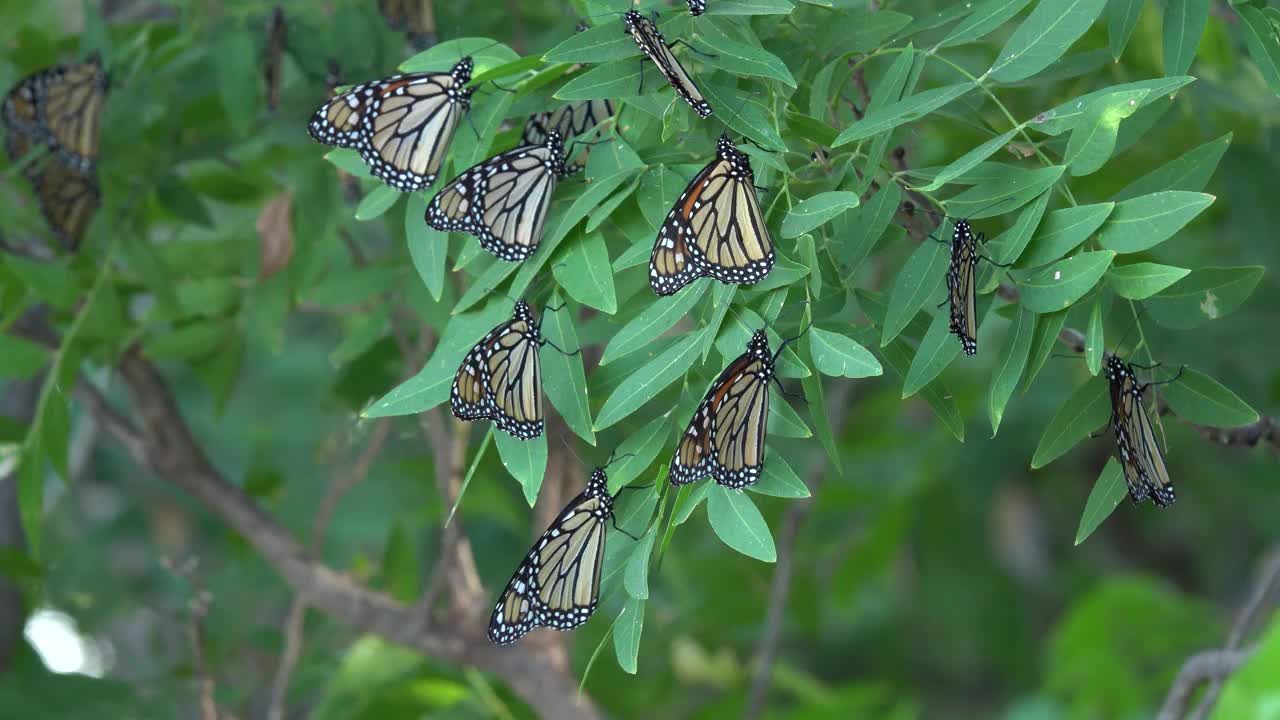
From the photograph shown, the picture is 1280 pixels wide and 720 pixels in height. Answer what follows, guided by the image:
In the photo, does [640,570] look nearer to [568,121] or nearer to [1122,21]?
[568,121]

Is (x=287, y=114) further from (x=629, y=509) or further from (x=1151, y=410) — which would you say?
(x=1151, y=410)

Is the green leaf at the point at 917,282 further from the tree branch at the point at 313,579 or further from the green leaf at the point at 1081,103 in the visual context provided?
the tree branch at the point at 313,579

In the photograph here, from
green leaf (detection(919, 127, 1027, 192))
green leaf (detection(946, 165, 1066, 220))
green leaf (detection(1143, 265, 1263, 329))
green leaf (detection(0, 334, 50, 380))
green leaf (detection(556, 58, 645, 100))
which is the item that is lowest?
green leaf (detection(1143, 265, 1263, 329))

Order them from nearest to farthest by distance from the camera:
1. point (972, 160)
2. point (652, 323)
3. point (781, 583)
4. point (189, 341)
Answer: point (972, 160)
point (652, 323)
point (189, 341)
point (781, 583)

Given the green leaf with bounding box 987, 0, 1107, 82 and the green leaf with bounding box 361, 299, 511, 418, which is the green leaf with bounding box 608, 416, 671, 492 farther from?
the green leaf with bounding box 987, 0, 1107, 82

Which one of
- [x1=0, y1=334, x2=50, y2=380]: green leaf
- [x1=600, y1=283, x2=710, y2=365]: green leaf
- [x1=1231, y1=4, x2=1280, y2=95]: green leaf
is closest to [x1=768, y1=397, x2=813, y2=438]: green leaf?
[x1=600, y1=283, x2=710, y2=365]: green leaf

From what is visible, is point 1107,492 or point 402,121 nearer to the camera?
point 1107,492

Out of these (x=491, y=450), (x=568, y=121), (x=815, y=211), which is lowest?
(x=815, y=211)

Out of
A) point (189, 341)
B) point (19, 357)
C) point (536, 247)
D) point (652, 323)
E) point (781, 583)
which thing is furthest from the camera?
point (781, 583)

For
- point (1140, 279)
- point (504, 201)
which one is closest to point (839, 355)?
point (1140, 279)
